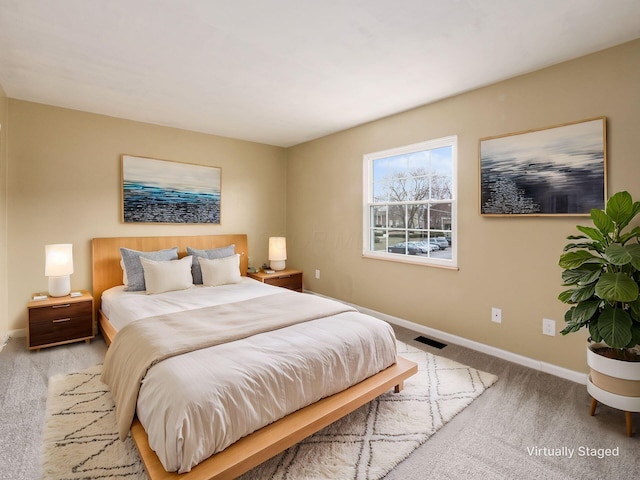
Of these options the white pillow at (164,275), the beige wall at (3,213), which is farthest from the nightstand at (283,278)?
the beige wall at (3,213)

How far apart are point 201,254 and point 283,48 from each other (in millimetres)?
2629

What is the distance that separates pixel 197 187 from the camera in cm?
445

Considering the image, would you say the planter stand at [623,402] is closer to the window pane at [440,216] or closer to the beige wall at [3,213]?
the window pane at [440,216]

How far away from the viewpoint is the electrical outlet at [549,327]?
105 inches

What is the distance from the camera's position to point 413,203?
375 centimetres

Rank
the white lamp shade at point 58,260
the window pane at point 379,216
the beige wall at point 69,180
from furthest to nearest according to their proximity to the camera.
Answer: the window pane at point 379,216, the beige wall at point 69,180, the white lamp shade at point 58,260

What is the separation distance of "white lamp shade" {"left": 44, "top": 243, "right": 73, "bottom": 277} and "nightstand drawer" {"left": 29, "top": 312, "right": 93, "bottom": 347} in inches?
18.0

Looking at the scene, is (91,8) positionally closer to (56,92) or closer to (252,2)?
(252,2)

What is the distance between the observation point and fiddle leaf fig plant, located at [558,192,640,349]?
1846 mm

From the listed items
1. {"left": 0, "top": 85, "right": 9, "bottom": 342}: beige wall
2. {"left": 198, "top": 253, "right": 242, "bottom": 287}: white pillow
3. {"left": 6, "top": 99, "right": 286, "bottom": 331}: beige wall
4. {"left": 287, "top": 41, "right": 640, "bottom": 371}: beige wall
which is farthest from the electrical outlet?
{"left": 0, "top": 85, "right": 9, "bottom": 342}: beige wall

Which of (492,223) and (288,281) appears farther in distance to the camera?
(288,281)

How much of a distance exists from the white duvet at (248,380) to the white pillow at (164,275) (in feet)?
5.84

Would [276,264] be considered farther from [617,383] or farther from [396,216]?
[617,383]

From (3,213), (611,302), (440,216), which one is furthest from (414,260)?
(3,213)
